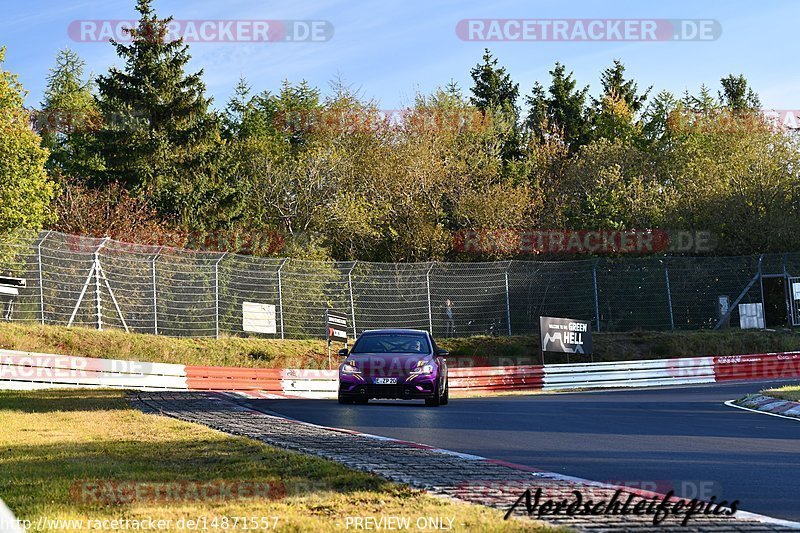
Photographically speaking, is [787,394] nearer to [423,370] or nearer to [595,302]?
[423,370]

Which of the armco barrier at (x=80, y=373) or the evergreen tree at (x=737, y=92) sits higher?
the evergreen tree at (x=737, y=92)

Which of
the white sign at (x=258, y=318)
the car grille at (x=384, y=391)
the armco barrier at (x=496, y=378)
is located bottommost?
the armco barrier at (x=496, y=378)

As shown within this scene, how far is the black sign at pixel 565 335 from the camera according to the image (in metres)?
33.8

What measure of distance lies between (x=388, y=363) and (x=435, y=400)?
126 centimetres

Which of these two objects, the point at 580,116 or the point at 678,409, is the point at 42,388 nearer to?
the point at 678,409

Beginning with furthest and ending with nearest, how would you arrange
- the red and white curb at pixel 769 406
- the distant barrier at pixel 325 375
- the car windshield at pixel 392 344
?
the distant barrier at pixel 325 375, the car windshield at pixel 392 344, the red and white curb at pixel 769 406

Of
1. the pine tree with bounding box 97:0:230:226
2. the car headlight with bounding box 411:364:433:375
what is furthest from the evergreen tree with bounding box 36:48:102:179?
the car headlight with bounding box 411:364:433:375

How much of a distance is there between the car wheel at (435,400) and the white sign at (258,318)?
13.2 meters

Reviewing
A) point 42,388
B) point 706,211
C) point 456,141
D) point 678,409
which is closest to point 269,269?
point 42,388

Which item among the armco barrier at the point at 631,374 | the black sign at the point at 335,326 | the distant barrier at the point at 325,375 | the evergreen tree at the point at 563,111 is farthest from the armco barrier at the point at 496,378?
the evergreen tree at the point at 563,111

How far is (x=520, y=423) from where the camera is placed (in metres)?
15.5

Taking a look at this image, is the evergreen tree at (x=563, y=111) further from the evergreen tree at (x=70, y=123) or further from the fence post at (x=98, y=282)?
the fence post at (x=98, y=282)

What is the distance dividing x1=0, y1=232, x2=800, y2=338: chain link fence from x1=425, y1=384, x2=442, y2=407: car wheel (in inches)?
505

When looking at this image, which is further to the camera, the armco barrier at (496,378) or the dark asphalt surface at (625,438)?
the armco barrier at (496,378)
